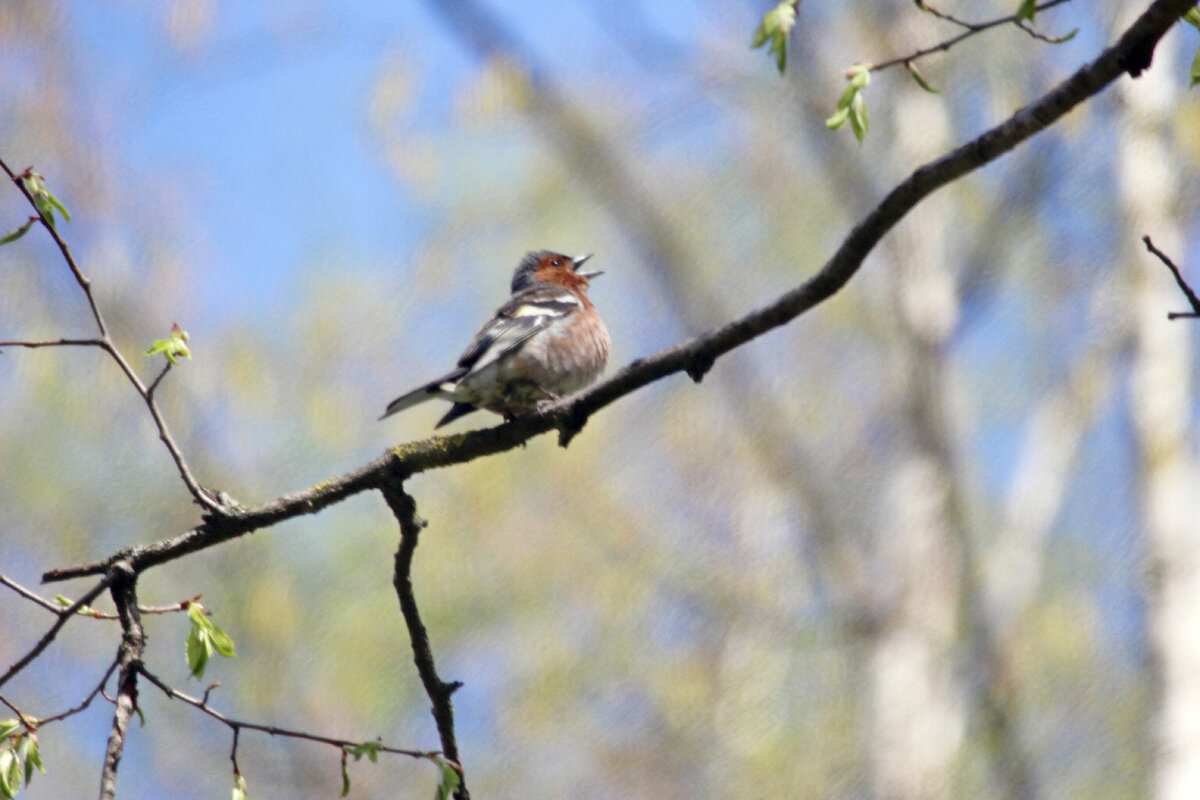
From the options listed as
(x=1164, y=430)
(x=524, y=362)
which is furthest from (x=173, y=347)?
(x=1164, y=430)

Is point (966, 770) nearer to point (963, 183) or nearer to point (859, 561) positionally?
point (859, 561)

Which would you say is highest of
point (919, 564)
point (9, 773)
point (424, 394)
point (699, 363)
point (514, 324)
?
point (919, 564)

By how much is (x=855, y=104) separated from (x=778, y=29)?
37 centimetres

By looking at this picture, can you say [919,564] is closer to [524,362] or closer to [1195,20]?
[524,362]

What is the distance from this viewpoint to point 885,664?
10.1 m

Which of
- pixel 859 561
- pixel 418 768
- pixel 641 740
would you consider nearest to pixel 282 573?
pixel 418 768

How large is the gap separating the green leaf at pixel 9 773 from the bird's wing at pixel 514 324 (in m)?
3.16

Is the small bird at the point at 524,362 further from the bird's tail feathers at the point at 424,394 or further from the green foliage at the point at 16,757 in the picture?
the green foliage at the point at 16,757

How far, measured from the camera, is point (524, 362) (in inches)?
227

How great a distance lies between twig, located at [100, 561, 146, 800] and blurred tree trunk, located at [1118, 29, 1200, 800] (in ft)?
25.9

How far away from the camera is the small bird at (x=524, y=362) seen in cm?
566

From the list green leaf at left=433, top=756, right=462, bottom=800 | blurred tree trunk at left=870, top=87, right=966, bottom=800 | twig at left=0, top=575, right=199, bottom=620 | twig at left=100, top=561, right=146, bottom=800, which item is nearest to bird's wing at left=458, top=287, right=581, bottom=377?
twig at left=100, top=561, right=146, bottom=800

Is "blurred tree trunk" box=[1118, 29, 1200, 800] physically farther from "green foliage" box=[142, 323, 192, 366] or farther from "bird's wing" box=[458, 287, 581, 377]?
"green foliage" box=[142, 323, 192, 366]

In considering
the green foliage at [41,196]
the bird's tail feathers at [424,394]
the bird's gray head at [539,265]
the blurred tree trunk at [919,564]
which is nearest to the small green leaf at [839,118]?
the green foliage at [41,196]
